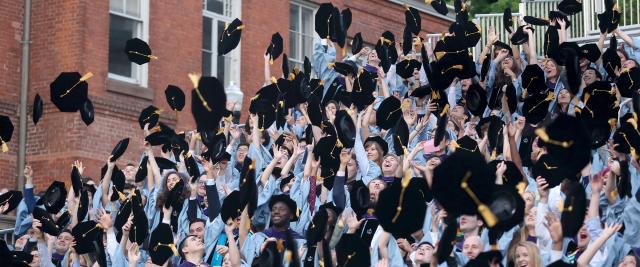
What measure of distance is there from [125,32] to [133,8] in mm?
424

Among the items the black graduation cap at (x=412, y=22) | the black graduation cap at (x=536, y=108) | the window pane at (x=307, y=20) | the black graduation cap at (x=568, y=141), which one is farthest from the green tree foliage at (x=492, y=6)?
the black graduation cap at (x=568, y=141)

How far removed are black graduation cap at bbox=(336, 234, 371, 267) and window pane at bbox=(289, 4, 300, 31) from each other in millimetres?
14341

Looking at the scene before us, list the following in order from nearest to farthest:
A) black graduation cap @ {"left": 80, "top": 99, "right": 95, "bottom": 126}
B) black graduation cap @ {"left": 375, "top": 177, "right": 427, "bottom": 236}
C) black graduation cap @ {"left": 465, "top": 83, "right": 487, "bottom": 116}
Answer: black graduation cap @ {"left": 375, "top": 177, "right": 427, "bottom": 236} → black graduation cap @ {"left": 465, "top": 83, "right": 487, "bottom": 116} → black graduation cap @ {"left": 80, "top": 99, "right": 95, "bottom": 126}

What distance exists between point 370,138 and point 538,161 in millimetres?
2185

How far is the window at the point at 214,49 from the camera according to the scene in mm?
25844

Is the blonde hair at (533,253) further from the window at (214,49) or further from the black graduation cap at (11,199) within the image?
the window at (214,49)

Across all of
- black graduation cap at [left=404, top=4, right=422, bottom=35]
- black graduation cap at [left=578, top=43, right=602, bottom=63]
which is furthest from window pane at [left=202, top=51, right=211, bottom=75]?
black graduation cap at [left=578, top=43, right=602, bottom=63]

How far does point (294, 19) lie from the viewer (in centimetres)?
2742

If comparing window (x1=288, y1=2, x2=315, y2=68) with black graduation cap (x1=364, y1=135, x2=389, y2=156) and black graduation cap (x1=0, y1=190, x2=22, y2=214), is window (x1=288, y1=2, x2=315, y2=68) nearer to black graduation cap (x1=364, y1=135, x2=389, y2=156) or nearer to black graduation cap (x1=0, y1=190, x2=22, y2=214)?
black graduation cap (x1=0, y1=190, x2=22, y2=214)

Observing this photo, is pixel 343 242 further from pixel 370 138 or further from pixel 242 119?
pixel 242 119

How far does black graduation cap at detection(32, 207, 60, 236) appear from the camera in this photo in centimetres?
1602

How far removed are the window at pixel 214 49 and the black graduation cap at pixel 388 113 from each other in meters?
9.44

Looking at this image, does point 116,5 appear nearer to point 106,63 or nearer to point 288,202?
point 106,63

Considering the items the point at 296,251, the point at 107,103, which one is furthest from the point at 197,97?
the point at 107,103
